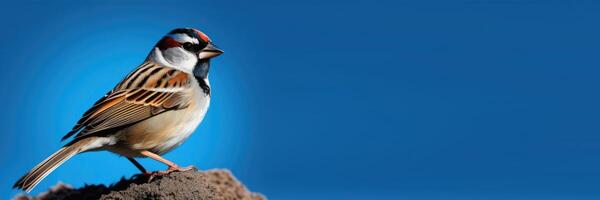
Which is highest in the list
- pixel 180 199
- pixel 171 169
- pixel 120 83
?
pixel 120 83

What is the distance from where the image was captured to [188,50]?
6.85m

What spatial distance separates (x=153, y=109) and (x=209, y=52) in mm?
883

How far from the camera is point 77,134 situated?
6062 mm

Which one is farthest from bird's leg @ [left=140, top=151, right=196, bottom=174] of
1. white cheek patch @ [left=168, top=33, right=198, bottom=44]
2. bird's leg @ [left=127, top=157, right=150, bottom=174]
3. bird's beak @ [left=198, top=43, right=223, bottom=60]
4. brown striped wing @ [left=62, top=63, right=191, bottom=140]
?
white cheek patch @ [left=168, top=33, right=198, bottom=44]

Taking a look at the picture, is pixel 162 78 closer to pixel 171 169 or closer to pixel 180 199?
pixel 171 169

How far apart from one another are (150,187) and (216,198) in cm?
63

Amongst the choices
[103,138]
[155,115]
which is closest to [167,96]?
[155,115]

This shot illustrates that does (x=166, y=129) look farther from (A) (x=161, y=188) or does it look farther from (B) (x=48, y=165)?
(B) (x=48, y=165)

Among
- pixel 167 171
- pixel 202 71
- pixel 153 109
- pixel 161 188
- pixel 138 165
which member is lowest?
pixel 161 188

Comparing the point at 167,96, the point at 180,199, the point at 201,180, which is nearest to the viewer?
the point at 180,199

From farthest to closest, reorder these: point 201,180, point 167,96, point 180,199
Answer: point 167,96
point 201,180
point 180,199

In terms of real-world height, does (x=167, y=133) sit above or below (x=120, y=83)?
below

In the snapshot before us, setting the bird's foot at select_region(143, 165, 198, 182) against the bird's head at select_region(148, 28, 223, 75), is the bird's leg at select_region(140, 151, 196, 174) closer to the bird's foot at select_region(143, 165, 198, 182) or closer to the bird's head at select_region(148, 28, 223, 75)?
the bird's foot at select_region(143, 165, 198, 182)

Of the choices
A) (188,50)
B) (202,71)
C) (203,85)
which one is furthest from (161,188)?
(188,50)
